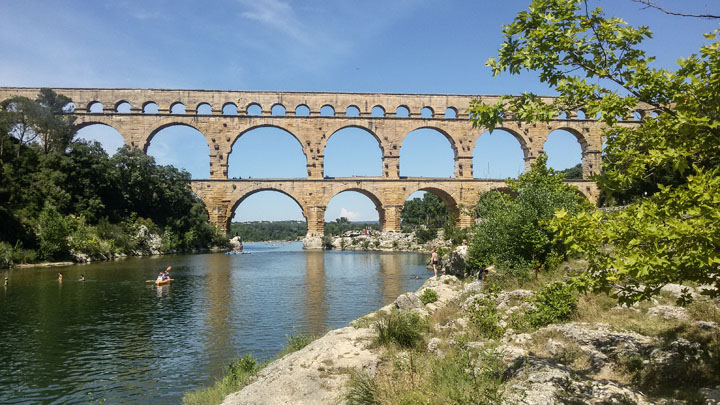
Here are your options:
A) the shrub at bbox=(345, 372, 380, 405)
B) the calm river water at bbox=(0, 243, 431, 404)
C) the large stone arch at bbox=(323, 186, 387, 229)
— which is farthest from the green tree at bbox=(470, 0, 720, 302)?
the large stone arch at bbox=(323, 186, 387, 229)

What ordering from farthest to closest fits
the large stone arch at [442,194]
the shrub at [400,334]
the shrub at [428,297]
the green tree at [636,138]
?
the large stone arch at [442,194], the shrub at [428,297], the shrub at [400,334], the green tree at [636,138]

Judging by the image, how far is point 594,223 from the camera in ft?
11.1

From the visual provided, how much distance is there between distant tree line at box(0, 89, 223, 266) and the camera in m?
22.9

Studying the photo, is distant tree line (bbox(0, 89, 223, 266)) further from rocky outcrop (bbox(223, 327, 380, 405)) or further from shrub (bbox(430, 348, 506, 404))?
shrub (bbox(430, 348, 506, 404))

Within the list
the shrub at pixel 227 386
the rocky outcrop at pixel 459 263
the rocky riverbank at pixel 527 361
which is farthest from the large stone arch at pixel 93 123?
the rocky riverbank at pixel 527 361

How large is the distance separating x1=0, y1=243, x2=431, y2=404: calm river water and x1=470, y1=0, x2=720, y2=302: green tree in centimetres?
536

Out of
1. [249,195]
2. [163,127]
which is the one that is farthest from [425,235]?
[163,127]

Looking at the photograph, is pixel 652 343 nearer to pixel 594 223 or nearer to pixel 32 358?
pixel 594 223

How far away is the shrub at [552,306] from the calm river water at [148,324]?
4.26 m

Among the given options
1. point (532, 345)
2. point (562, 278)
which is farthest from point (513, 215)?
point (532, 345)

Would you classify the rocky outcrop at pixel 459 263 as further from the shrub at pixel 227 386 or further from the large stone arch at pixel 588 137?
the large stone arch at pixel 588 137

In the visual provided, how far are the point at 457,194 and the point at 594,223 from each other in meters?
32.8

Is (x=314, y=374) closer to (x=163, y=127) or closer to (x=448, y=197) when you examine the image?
(x=448, y=197)

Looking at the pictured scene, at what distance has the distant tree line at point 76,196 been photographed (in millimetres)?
22906
